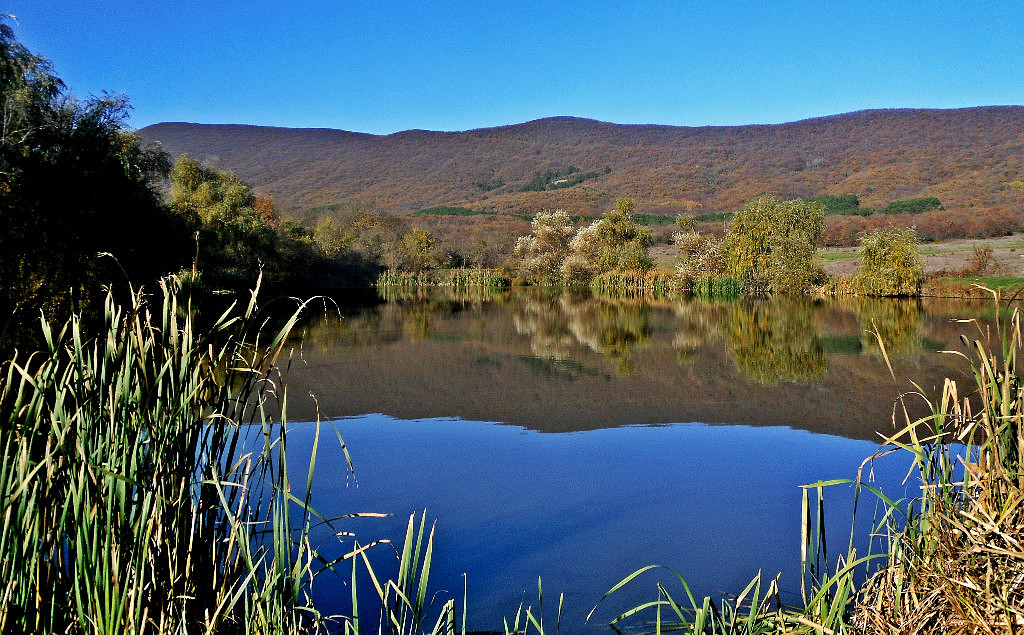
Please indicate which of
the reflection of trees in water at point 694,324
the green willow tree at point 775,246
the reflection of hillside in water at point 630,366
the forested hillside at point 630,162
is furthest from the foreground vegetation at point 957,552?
the forested hillside at point 630,162

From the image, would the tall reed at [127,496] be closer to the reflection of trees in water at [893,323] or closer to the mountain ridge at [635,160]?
the reflection of trees in water at [893,323]

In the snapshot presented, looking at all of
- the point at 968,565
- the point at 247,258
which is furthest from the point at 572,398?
the point at 247,258

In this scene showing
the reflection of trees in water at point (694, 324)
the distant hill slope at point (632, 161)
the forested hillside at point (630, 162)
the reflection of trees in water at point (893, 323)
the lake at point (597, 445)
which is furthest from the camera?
the distant hill slope at point (632, 161)

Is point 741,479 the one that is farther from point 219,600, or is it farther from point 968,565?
point 219,600

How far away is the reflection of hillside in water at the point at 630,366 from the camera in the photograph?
287 inches

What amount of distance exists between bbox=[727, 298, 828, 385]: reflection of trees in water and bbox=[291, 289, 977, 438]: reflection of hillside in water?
0.03m

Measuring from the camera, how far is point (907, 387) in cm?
796

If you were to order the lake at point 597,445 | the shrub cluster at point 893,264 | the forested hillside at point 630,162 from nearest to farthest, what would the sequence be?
the lake at point 597,445
the shrub cluster at point 893,264
the forested hillside at point 630,162

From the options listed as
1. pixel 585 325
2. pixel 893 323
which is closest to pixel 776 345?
pixel 893 323

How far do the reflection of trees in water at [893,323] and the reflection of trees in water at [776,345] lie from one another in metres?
0.80

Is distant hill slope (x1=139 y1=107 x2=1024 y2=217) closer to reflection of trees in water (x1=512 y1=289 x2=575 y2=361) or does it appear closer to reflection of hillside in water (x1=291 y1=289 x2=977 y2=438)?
reflection of trees in water (x1=512 y1=289 x2=575 y2=361)

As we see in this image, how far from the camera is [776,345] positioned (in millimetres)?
11594

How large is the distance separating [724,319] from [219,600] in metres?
15.2

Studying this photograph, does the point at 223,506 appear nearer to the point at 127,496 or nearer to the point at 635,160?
the point at 127,496
